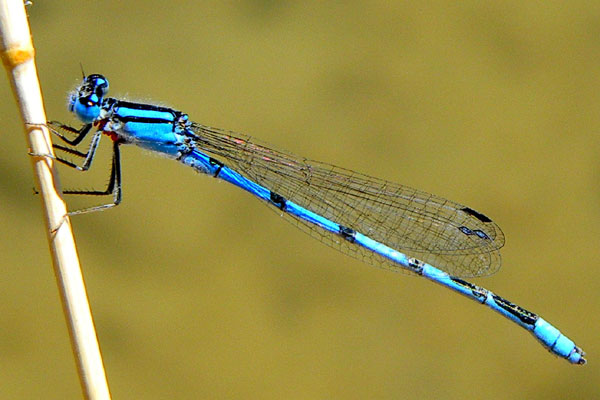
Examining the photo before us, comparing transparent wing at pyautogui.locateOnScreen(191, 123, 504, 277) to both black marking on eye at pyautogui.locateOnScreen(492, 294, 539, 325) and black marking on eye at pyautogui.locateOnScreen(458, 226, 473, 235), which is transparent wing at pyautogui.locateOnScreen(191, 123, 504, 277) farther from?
black marking on eye at pyautogui.locateOnScreen(492, 294, 539, 325)

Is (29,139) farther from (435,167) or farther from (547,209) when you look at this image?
(547,209)

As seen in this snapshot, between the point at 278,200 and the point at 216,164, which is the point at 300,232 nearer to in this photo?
the point at 278,200

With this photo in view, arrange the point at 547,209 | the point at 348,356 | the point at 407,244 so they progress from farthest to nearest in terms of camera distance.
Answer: the point at 547,209 < the point at 348,356 < the point at 407,244

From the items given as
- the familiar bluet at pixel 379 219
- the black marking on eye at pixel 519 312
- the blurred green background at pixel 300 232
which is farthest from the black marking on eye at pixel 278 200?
the black marking on eye at pixel 519 312

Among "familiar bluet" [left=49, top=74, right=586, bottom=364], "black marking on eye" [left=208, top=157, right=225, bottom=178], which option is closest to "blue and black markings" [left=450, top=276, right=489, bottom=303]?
"familiar bluet" [left=49, top=74, right=586, bottom=364]

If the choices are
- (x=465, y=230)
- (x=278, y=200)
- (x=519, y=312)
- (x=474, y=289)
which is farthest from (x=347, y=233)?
(x=519, y=312)

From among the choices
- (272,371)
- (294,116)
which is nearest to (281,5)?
(294,116)
